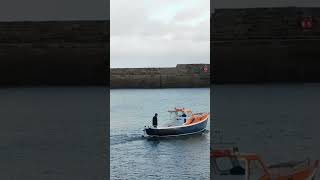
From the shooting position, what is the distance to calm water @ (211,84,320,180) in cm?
916

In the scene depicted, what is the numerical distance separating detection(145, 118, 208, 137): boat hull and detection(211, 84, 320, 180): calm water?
19.7 inches

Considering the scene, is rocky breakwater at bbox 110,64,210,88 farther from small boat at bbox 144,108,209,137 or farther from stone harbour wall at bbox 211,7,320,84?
small boat at bbox 144,108,209,137

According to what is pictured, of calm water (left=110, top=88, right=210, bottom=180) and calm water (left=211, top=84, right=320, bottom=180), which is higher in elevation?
calm water (left=211, top=84, right=320, bottom=180)

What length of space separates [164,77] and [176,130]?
13.5m

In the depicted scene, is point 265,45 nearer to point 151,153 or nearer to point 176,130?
point 176,130

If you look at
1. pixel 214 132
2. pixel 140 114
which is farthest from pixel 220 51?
pixel 214 132

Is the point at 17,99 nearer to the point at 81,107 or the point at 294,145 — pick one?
the point at 81,107

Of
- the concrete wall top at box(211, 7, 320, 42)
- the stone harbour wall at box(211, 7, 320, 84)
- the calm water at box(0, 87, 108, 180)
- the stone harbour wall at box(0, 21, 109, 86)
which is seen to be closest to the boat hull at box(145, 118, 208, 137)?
the calm water at box(0, 87, 108, 180)

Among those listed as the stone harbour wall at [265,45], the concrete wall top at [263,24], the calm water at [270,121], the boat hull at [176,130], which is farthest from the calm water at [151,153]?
the concrete wall top at [263,24]

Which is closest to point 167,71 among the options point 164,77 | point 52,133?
point 164,77

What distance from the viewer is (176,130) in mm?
13414

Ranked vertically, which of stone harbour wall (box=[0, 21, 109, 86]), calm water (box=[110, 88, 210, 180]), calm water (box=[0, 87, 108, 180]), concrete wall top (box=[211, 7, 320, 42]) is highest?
concrete wall top (box=[211, 7, 320, 42])

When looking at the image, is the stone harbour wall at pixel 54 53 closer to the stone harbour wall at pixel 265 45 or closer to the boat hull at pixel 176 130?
the stone harbour wall at pixel 265 45

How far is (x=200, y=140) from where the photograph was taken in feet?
40.5
